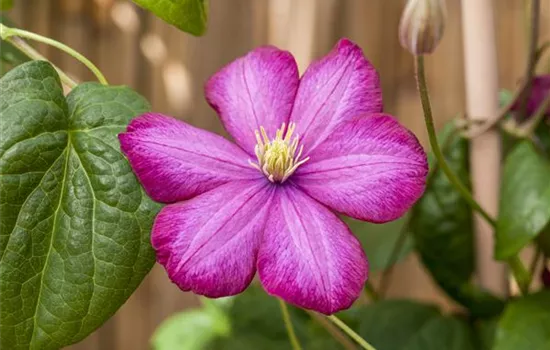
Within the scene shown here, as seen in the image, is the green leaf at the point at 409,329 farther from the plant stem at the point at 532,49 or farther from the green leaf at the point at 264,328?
the plant stem at the point at 532,49

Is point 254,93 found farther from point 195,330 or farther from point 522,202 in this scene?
point 195,330

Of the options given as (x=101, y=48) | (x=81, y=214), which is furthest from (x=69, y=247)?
(x=101, y=48)

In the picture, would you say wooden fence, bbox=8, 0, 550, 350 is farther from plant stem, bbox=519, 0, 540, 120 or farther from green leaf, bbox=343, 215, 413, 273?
plant stem, bbox=519, 0, 540, 120

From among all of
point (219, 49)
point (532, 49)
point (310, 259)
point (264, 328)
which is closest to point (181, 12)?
point (310, 259)

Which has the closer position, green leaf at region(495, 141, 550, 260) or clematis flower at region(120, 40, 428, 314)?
clematis flower at region(120, 40, 428, 314)

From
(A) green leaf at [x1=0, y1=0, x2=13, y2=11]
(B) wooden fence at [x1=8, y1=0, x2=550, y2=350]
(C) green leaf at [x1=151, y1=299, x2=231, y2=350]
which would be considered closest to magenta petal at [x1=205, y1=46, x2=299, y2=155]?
(A) green leaf at [x1=0, y1=0, x2=13, y2=11]

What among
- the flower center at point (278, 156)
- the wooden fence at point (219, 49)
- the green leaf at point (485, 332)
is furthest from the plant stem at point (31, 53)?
the wooden fence at point (219, 49)

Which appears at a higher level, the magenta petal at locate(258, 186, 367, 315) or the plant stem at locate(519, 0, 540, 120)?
the plant stem at locate(519, 0, 540, 120)
